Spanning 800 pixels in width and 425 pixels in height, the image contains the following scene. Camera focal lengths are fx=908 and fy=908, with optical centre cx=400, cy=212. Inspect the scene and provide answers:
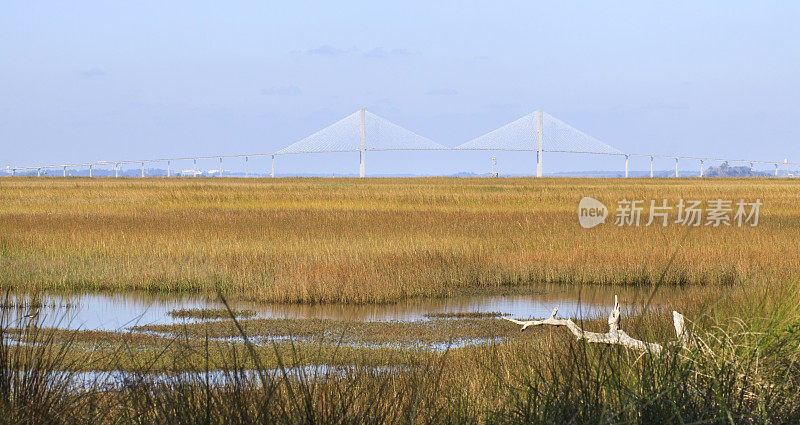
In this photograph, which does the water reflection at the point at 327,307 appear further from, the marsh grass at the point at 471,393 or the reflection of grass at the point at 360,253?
the marsh grass at the point at 471,393

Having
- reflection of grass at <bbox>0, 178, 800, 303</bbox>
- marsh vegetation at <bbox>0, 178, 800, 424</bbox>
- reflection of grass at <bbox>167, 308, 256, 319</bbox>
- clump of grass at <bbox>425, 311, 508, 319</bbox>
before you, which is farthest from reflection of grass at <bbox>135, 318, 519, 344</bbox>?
reflection of grass at <bbox>0, 178, 800, 303</bbox>

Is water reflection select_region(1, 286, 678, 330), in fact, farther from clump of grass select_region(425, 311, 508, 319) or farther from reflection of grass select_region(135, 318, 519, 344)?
reflection of grass select_region(135, 318, 519, 344)

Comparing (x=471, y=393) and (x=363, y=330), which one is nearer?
(x=471, y=393)

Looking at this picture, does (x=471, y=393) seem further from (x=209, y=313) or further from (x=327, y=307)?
(x=327, y=307)

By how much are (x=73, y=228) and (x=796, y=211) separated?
23.5 meters

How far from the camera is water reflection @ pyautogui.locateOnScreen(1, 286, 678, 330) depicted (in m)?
11.9

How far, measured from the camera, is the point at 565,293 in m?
14.7

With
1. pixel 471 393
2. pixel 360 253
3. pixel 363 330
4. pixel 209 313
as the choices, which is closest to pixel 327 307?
pixel 209 313

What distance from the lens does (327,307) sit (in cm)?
1297

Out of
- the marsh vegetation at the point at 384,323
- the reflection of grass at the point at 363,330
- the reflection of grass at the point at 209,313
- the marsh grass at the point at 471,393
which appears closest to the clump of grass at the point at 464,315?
the marsh vegetation at the point at 384,323

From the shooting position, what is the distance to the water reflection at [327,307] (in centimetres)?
1192

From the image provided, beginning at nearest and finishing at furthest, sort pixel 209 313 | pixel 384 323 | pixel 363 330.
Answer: pixel 363 330 < pixel 384 323 < pixel 209 313

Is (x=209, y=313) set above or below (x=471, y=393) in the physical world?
below

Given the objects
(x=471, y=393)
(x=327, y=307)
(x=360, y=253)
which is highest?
(x=471, y=393)
